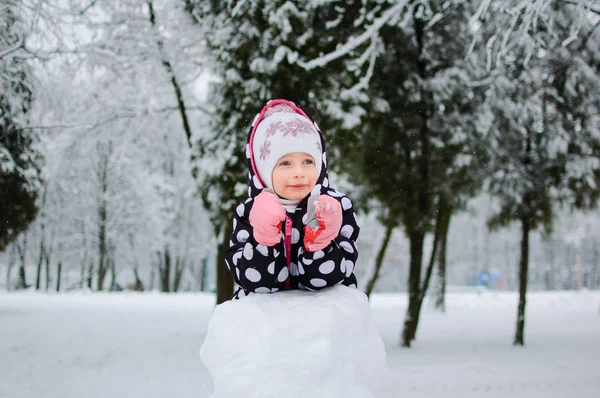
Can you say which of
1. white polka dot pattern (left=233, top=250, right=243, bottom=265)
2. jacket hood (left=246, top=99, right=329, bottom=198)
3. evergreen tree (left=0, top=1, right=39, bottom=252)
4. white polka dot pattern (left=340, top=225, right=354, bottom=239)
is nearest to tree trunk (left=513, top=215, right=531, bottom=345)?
jacket hood (left=246, top=99, right=329, bottom=198)

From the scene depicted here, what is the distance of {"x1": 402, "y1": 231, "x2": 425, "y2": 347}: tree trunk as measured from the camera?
8945mm

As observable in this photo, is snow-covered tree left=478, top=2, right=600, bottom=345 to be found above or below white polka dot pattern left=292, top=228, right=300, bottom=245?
above

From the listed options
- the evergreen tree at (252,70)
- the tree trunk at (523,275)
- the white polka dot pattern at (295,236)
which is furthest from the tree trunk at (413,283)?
the white polka dot pattern at (295,236)

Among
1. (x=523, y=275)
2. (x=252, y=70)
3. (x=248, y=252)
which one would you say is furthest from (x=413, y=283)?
(x=248, y=252)

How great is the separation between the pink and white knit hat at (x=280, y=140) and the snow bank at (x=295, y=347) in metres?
0.73

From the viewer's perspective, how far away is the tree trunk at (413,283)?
8.95m

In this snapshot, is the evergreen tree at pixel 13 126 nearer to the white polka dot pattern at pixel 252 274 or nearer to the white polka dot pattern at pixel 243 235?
the white polka dot pattern at pixel 243 235

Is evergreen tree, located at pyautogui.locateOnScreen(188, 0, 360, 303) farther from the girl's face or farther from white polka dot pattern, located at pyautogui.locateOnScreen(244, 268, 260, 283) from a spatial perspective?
white polka dot pattern, located at pyautogui.locateOnScreen(244, 268, 260, 283)

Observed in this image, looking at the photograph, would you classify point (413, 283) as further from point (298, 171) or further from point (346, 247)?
point (298, 171)

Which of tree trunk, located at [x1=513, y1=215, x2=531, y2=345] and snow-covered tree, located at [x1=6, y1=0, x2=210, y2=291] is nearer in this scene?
snow-covered tree, located at [x1=6, y1=0, x2=210, y2=291]

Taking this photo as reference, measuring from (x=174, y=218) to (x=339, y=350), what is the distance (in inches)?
939

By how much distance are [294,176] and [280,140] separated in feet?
0.72

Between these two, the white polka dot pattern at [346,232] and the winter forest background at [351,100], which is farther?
the winter forest background at [351,100]

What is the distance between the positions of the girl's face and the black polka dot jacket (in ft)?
0.25
